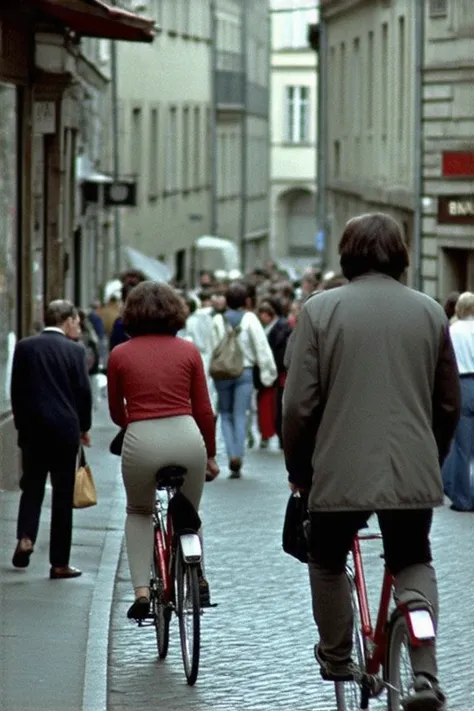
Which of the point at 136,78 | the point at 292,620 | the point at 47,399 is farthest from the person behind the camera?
the point at 136,78

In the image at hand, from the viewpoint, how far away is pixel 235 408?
18.9 meters

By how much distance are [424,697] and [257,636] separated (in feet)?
11.9

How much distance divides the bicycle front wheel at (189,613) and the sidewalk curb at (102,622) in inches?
13.9

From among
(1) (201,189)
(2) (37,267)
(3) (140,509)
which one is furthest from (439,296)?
(1) (201,189)

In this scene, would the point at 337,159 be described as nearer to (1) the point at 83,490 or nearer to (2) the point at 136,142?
(2) the point at 136,142

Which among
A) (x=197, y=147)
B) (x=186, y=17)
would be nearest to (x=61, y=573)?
(x=186, y=17)

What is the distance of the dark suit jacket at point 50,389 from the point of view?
451 inches

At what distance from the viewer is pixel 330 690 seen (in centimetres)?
870

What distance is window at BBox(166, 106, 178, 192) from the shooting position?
2085 inches

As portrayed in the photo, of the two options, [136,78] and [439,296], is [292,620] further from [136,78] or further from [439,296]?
[136,78]

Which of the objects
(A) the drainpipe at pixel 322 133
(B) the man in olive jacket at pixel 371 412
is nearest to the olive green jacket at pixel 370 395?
(B) the man in olive jacket at pixel 371 412

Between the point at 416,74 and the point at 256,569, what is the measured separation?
2233 cm

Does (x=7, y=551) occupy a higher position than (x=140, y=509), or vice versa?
(x=140, y=509)

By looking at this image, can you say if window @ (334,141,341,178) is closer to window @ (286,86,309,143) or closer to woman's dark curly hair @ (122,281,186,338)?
window @ (286,86,309,143)
